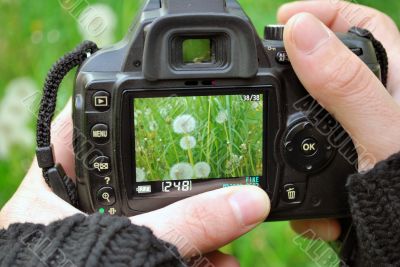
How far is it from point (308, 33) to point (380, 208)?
0.23 metres

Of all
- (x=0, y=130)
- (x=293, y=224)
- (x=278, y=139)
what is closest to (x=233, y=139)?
(x=278, y=139)

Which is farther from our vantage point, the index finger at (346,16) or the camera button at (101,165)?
the index finger at (346,16)

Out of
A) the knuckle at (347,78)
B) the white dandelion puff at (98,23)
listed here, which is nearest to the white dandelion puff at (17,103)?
the white dandelion puff at (98,23)

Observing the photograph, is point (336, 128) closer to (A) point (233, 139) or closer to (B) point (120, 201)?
(A) point (233, 139)

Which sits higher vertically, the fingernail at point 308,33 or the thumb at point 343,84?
the fingernail at point 308,33

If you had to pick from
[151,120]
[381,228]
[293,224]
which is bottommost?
[293,224]

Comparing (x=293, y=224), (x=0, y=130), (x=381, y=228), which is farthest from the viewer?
(x=0, y=130)

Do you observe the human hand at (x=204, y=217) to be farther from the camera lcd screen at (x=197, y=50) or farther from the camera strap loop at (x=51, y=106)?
the camera lcd screen at (x=197, y=50)

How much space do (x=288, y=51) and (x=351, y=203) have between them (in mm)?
204

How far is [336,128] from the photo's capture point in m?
0.82

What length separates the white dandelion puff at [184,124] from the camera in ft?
2.56

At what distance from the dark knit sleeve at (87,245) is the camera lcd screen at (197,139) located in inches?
3.9

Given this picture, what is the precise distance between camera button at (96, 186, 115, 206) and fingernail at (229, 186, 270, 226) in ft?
0.50

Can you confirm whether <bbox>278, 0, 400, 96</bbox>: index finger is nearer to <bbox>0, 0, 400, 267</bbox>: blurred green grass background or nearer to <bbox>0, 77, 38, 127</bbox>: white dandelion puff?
<bbox>0, 0, 400, 267</bbox>: blurred green grass background
